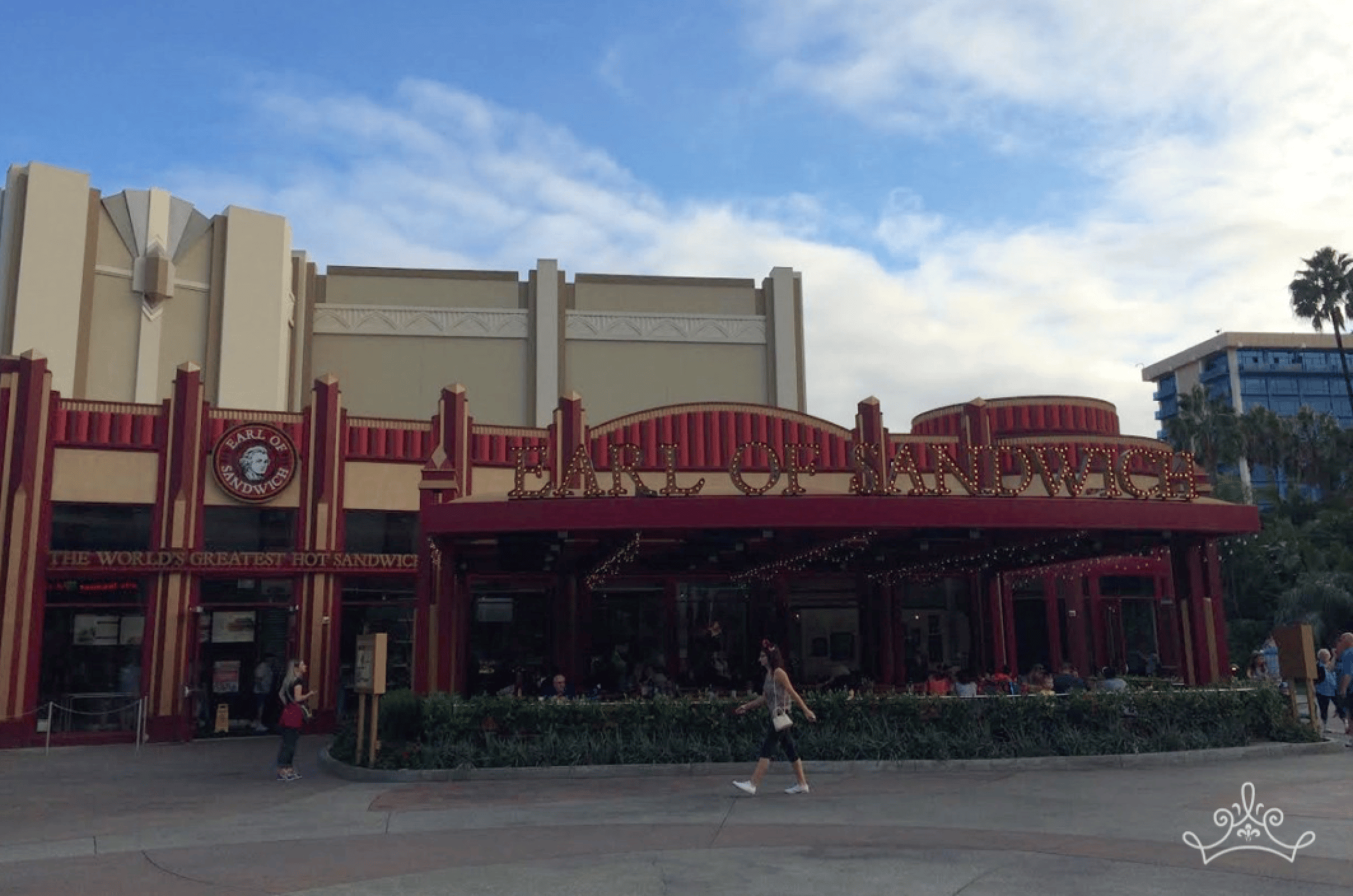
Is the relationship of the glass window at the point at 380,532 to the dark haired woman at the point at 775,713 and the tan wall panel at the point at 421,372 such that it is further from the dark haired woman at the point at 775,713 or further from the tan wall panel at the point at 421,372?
the dark haired woman at the point at 775,713

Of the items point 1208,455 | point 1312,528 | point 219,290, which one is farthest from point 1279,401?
point 219,290

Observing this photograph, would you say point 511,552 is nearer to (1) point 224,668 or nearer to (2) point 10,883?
(1) point 224,668

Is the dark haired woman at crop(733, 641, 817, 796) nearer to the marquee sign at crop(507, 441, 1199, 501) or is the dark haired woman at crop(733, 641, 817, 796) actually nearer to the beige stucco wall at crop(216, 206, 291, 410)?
the marquee sign at crop(507, 441, 1199, 501)

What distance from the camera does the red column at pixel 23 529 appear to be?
77.5 feet

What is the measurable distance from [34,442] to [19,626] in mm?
4009

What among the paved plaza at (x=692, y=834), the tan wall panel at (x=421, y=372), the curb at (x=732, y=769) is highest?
the tan wall panel at (x=421, y=372)

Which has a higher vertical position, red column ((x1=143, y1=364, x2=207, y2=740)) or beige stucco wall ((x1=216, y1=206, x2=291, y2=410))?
beige stucco wall ((x1=216, y1=206, x2=291, y2=410))

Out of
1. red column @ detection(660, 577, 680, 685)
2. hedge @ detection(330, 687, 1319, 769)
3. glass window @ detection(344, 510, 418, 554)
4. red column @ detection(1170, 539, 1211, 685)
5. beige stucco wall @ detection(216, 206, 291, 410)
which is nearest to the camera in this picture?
hedge @ detection(330, 687, 1319, 769)

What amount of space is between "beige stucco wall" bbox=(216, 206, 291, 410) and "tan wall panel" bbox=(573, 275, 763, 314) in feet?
33.1

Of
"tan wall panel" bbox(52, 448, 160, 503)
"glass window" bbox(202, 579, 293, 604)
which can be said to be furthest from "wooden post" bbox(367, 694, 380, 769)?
"tan wall panel" bbox(52, 448, 160, 503)

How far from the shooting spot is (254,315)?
117 ft

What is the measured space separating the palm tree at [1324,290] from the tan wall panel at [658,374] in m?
34.8

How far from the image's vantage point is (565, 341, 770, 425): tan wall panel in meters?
39.2

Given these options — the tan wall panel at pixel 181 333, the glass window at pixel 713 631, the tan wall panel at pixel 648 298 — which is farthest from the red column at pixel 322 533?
the tan wall panel at pixel 648 298
